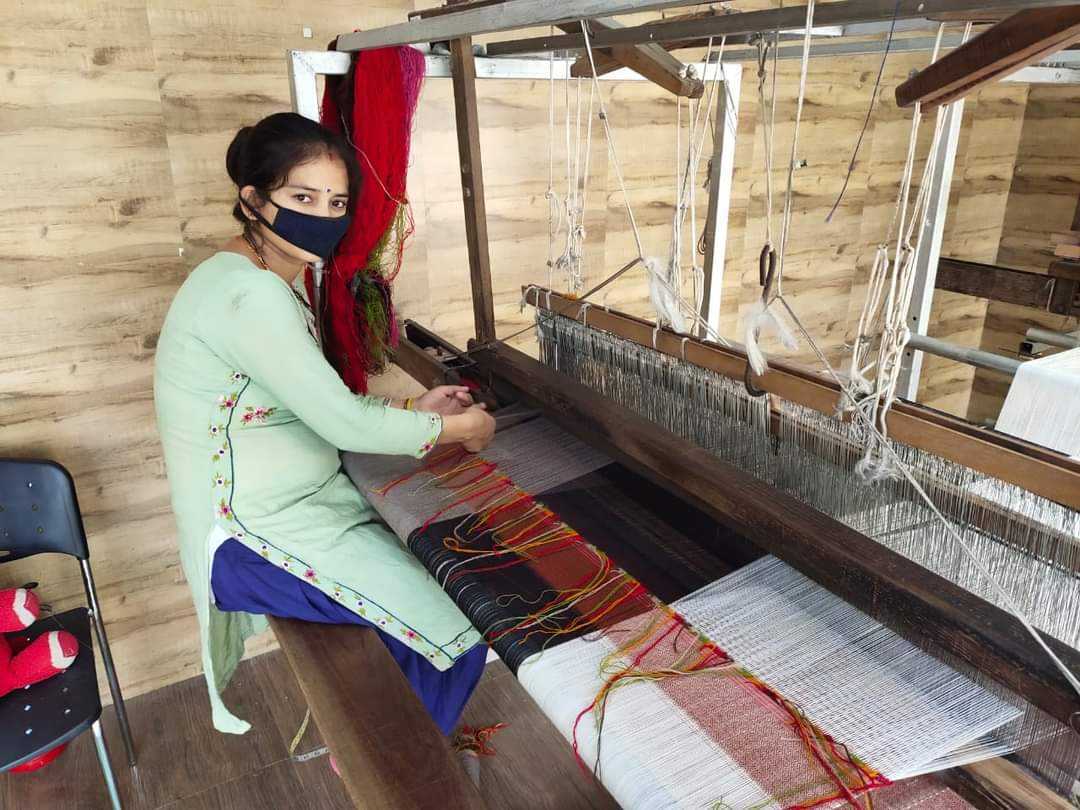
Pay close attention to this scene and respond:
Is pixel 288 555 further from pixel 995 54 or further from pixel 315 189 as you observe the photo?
pixel 995 54

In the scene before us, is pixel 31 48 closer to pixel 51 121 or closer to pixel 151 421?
pixel 51 121

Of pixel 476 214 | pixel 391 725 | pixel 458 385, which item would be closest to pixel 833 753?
pixel 391 725

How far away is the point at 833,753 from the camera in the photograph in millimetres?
894

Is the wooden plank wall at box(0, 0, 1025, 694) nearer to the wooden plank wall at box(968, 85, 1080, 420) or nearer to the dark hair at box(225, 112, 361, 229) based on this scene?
the dark hair at box(225, 112, 361, 229)

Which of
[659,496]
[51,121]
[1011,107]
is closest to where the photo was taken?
[659,496]

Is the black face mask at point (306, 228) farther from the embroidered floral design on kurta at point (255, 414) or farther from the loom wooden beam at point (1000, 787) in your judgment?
the loom wooden beam at point (1000, 787)

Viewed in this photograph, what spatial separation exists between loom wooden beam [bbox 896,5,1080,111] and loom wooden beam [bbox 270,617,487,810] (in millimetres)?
1139

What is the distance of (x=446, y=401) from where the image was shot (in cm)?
176

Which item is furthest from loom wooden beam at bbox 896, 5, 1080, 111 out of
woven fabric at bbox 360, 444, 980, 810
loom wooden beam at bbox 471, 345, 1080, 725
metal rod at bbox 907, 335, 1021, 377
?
metal rod at bbox 907, 335, 1021, 377

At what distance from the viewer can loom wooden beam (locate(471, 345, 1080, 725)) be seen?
844 mm

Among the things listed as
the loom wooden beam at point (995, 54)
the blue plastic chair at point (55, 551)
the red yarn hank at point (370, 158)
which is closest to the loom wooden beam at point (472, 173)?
the red yarn hank at point (370, 158)

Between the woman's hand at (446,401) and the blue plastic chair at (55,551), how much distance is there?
1.04 m

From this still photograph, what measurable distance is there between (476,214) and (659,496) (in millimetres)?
840

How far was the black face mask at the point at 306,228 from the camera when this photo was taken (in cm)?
152
